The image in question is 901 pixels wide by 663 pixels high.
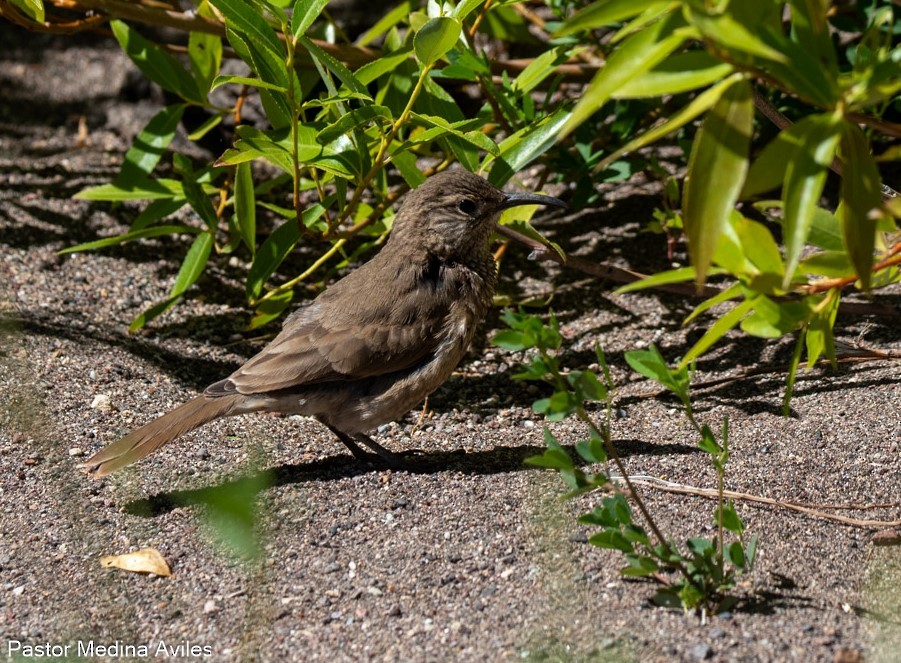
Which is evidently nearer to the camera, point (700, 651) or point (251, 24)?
point (700, 651)

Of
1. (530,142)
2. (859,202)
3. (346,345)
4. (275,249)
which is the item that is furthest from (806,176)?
(275,249)

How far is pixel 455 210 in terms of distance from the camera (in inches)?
181

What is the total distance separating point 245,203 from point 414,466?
4.57 feet

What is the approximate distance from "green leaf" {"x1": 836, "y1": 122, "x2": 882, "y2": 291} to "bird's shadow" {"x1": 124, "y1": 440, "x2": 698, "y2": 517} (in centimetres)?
153

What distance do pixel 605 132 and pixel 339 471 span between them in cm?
231

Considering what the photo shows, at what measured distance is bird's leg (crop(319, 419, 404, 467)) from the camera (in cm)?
412

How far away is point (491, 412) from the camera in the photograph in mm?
4680

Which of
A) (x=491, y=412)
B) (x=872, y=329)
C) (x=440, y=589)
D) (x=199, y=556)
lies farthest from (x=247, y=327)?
(x=872, y=329)

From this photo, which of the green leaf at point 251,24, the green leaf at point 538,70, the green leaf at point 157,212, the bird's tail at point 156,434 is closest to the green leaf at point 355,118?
the green leaf at point 251,24

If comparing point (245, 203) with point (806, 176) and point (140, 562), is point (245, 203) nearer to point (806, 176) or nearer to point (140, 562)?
point (140, 562)

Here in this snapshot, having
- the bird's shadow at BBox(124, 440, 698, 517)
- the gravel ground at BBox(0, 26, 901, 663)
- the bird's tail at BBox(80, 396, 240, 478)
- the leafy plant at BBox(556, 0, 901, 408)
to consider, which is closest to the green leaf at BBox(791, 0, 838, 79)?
the leafy plant at BBox(556, 0, 901, 408)

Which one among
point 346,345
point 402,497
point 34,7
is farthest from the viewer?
point 346,345

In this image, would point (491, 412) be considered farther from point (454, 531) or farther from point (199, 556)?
point (199, 556)

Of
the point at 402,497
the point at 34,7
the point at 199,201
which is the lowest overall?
the point at 402,497
